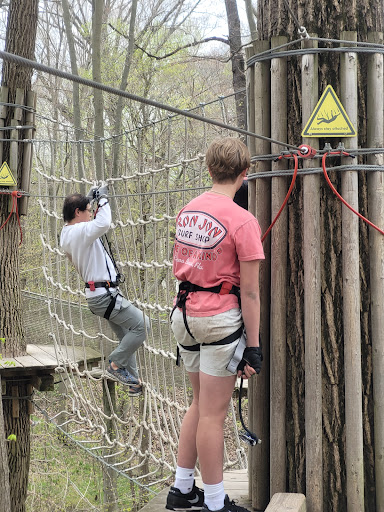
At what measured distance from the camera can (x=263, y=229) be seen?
182 centimetres

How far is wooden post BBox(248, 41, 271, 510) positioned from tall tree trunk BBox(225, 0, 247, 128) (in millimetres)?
4780

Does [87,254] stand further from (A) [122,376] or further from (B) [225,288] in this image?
(B) [225,288]

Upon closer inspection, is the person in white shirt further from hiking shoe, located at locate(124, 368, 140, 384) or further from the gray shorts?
the gray shorts

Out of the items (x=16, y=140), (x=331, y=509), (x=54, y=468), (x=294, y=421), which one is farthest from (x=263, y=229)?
(x=54, y=468)

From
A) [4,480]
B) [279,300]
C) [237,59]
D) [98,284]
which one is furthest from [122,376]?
[237,59]

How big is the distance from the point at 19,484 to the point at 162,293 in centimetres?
406

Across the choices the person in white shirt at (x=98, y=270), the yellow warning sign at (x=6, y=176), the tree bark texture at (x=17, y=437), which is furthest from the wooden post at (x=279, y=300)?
the tree bark texture at (x=17, y=437)

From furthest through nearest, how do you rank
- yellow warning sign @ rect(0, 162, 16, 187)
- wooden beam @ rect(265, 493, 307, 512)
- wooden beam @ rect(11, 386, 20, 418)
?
wooden beam @ rect(11, 386, 20, 418) → yellow warning sign @ rect(0, 162, 16, 187) → wooden beam @ rect(265, 493, 307, 512)

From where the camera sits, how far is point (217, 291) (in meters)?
1.70

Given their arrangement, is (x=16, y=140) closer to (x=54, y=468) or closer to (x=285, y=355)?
(x=285, y=355)

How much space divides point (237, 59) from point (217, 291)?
5.71 metres

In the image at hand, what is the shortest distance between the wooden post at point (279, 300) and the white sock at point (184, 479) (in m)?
0.23

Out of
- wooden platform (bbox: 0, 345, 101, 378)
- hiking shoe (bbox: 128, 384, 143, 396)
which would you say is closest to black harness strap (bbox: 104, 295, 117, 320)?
hiking shoe (bbox: 128, 384, 143, 396)

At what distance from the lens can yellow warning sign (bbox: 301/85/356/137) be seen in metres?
1.67
